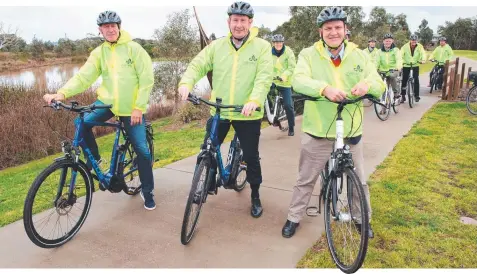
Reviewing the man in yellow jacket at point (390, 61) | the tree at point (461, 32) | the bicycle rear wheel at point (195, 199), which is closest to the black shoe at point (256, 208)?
the bicycle rear wheel at point (195, 199)

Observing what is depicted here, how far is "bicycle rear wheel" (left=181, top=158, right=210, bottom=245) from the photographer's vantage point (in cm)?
324

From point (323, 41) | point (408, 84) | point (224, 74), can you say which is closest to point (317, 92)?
point (323, 41)

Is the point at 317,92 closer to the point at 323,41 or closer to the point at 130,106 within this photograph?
the point at 323,41

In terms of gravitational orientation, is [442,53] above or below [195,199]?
above

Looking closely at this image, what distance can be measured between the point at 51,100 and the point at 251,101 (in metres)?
1.80

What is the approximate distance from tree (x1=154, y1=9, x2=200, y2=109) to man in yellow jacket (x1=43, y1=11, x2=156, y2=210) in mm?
10894

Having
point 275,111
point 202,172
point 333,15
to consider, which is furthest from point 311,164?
point 275,111

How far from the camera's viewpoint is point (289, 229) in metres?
3.52

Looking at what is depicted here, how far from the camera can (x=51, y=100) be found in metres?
3.51

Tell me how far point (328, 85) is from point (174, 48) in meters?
12.7

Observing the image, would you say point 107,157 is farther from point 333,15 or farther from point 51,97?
point 333,15

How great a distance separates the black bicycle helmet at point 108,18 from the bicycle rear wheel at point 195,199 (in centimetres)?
158

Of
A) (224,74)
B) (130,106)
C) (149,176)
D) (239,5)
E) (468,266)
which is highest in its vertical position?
(239,5)

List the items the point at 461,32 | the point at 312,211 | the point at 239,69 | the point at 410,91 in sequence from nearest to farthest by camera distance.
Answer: the point at 239,69 → the point at 312,211 → the point at 410,91 → the point at 461,32
